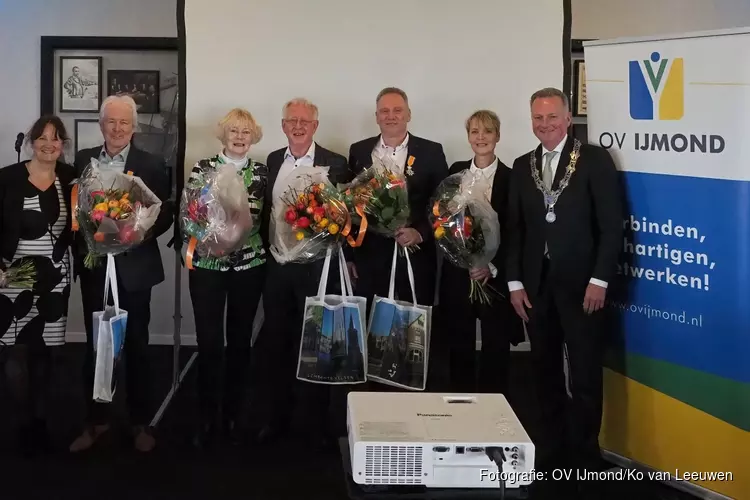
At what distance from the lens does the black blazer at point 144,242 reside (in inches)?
118

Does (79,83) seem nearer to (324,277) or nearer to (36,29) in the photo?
(36,29)

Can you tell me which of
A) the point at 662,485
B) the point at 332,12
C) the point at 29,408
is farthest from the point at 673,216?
the point at 29,408

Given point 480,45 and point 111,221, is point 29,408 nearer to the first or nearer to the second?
point 111,221

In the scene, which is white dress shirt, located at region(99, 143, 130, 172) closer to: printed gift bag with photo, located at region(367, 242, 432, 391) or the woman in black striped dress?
the woman in black striped dress

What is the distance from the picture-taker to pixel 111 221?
109 inches

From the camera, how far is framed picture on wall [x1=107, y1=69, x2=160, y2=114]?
448 cm

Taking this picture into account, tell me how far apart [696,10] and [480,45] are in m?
1.85

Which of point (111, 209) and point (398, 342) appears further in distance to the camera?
point (398, 342)

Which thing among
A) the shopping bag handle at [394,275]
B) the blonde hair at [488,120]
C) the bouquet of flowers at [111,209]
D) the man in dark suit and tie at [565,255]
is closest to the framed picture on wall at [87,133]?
the bouquet of flowers at [111,209]

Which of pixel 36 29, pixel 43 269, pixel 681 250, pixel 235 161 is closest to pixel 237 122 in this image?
pixel 235 161

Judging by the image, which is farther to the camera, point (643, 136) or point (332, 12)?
point (332, 12)

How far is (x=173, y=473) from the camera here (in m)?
2.76

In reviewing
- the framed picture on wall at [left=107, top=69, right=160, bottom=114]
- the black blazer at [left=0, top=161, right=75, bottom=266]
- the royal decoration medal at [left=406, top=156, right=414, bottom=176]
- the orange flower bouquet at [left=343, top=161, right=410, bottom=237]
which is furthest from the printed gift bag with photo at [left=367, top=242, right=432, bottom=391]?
the framed picture on wall at [left=107, top=69, right=160, bottom=114]

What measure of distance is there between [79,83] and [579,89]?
10.9ft
